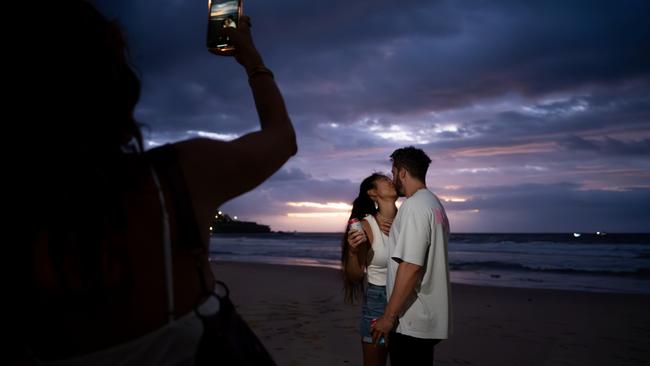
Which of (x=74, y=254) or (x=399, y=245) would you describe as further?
(x=399, y=245)

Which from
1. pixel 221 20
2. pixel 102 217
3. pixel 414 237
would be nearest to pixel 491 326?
pixel 414 237

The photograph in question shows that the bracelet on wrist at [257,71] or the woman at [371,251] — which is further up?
the bracelet on wrist at [257,71]

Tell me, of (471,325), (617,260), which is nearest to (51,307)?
(471,325)

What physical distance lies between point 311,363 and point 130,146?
206 inches

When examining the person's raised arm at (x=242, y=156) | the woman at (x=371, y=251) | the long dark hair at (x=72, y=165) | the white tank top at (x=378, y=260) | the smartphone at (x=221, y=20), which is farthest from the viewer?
the white tank top at (x=378, y=260)

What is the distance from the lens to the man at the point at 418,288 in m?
3.06

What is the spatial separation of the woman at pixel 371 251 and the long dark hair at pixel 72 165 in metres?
2.99

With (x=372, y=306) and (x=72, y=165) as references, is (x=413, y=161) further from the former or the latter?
(x=72, y=165)

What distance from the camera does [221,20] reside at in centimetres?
A: 166

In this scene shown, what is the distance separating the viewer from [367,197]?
442cm

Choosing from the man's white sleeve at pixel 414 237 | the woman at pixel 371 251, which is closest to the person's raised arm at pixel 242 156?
the man's white sleeve at pixel 414 237

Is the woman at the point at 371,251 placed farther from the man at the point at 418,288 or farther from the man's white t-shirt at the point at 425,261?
the man's white t-shirt at the point at 425,261

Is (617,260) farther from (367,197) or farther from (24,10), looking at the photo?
(24,10)

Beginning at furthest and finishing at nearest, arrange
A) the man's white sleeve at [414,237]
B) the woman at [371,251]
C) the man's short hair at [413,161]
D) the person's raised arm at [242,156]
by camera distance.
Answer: the woman at [371,251] < the man's short hair at [413,161] < the man's white sleeve at [414,237] < the person's raised arm at [242,156]
